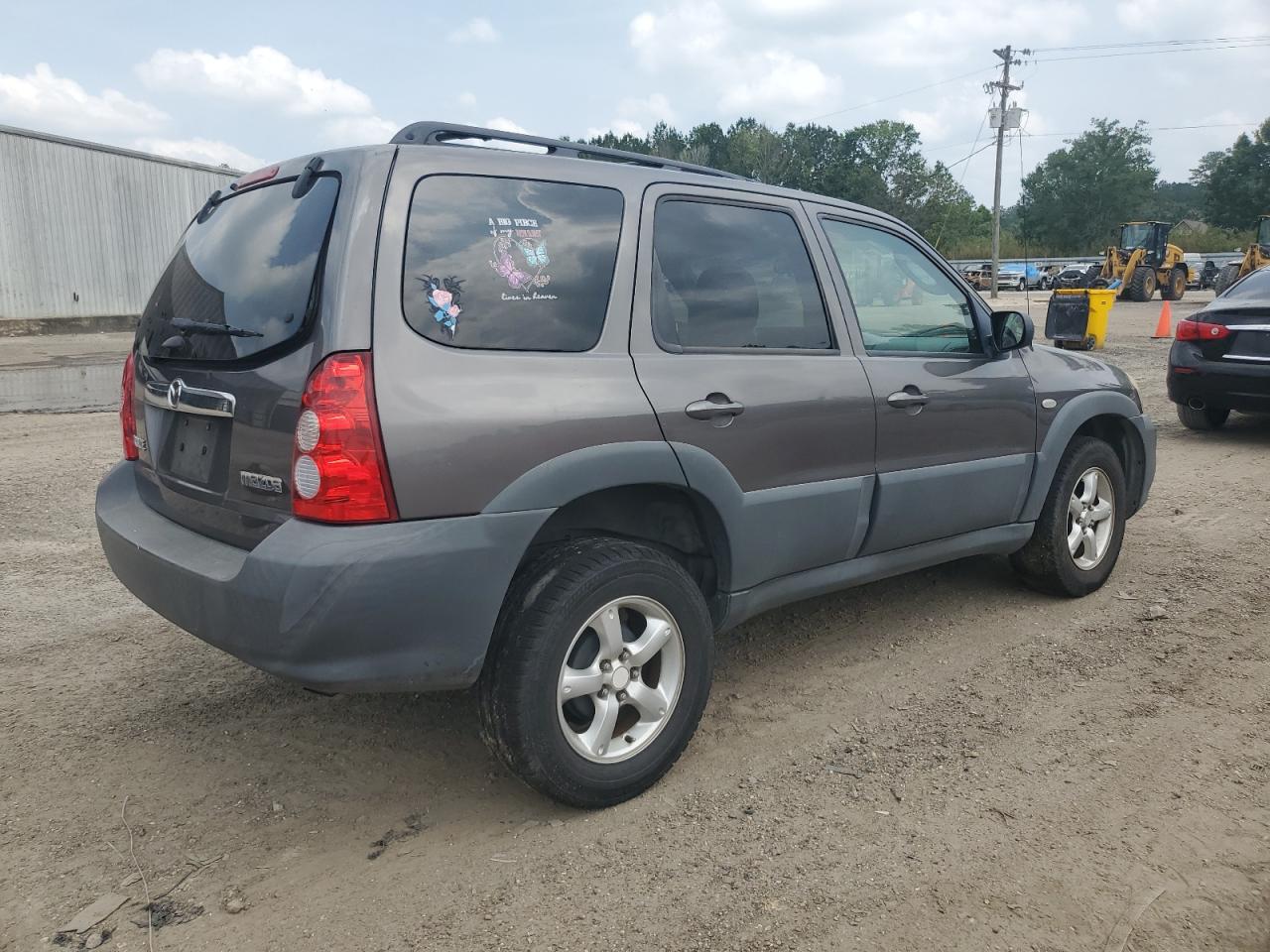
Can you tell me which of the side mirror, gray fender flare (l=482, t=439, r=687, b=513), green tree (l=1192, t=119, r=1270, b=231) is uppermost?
green tree (l=1192, t=119, r=1270, b=231)

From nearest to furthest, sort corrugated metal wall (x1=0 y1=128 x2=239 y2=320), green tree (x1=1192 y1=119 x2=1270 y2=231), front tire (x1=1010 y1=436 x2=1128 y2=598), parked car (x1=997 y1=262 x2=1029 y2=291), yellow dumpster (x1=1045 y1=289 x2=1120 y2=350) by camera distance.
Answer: front tire (x1=1010 y1=436 x2=1128 y2=598) → yellow dumpster (x1=1045 y1=289 x2=1120 y2=350) → corrugated metal wall (x1=0 y1=128 x2=239 y2=320) → parked car (x1=997 y1=262 x2=1029 y2=291) → green tree (x1=1192 y1=119 x2=1270 y2=231)

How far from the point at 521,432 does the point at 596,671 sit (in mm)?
721

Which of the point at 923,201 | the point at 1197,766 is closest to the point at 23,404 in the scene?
the point at 1197,766

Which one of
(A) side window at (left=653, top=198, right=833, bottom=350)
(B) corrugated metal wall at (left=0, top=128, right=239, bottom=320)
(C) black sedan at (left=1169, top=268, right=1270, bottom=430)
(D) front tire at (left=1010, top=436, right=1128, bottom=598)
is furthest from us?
(B) corrugated metal wall at (left=0, top=128, right=239, bottom=320)

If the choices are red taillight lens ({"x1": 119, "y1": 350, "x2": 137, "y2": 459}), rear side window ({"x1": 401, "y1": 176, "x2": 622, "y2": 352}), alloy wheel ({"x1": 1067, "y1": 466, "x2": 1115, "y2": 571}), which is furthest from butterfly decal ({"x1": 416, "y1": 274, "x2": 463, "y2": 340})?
alloy wheel ({"x1": 1067, "y1": 466, "x2": 1115, "y2": 571})

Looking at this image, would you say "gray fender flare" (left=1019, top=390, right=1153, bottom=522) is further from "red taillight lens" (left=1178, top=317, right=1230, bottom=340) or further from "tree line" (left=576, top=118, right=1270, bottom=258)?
"tree line" (left=576, top=118, right=1270, bottom=258)

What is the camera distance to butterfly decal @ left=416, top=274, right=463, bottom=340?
263 centimetres

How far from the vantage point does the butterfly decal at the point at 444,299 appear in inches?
104

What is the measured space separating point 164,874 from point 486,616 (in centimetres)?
108

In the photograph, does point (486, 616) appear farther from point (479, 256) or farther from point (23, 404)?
point (23, 404)

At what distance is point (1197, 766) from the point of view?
312 cm

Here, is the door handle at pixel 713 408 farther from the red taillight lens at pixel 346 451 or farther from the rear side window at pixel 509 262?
the red taillight lens at pixel 346 451

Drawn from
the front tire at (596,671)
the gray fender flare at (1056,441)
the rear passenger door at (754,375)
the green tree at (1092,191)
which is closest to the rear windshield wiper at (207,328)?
the front tire at (596,671)

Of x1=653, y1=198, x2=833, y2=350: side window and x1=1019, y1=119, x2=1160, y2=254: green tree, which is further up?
x1=1019, y1=119, x2=1160, y2=254: green tree
